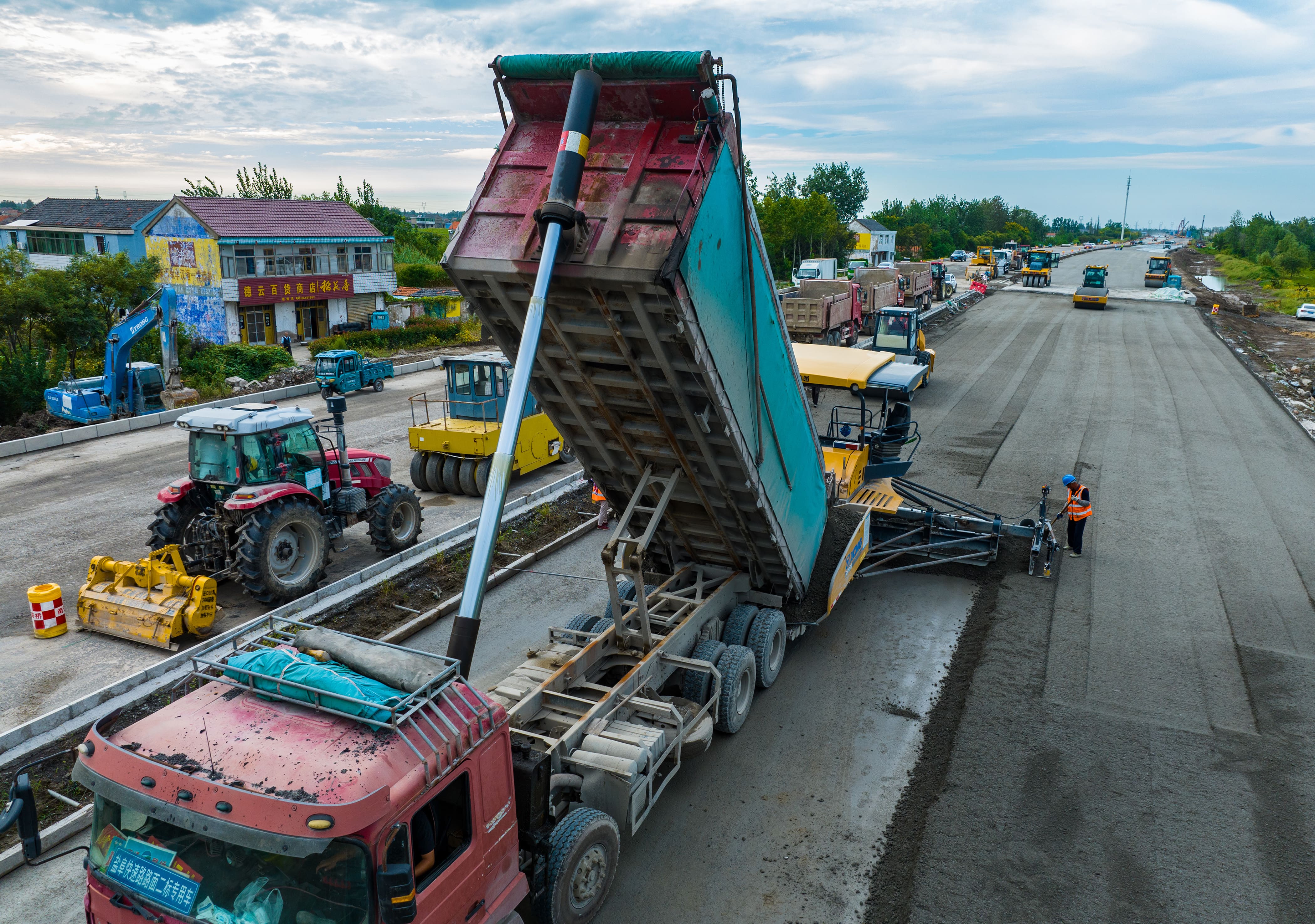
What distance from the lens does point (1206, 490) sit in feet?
52.1

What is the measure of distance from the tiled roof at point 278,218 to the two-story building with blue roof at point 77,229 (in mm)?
6089

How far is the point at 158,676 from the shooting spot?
30.2ft

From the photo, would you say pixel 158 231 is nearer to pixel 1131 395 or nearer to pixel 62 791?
pixel 62 791

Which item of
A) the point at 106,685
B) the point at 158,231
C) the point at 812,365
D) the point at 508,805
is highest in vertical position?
the point at 158,231

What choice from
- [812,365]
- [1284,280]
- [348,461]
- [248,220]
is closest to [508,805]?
[812,365]

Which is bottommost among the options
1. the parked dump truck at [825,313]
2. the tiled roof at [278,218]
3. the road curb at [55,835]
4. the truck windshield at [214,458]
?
the road curb at [55,835]

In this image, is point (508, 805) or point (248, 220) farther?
point (248, 220)

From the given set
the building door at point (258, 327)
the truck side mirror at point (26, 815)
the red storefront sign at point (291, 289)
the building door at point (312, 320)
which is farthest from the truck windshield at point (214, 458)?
the building door at point (312, 320)

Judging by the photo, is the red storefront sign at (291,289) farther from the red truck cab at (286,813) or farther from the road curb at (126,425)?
the red truck cab at (286,813)

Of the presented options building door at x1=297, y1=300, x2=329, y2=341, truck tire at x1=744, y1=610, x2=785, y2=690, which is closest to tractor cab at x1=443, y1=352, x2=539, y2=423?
truck tire at x1=744, y1=610, x2=785, y2=690

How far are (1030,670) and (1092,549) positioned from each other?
4.55 metres

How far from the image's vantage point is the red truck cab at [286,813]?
12.4 feet

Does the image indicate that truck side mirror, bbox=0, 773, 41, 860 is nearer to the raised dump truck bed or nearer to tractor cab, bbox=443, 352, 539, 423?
the raised dump truck bed

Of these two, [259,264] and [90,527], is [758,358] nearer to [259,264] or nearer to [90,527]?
[90,527]
